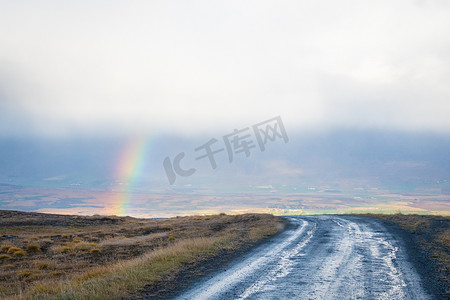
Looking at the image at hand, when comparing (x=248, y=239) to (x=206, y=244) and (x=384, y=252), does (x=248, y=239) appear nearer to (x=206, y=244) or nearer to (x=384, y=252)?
(x=206, y=244)

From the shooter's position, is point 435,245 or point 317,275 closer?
point 317,275

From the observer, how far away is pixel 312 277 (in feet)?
39.0

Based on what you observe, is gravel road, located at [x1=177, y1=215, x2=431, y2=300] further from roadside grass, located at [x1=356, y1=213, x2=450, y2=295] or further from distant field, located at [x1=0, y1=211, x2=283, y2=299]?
distant field, located at [x1=0, y1=211, x2=283, y2=299]

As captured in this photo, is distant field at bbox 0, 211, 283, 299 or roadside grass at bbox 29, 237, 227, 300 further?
distant field at bbox 0, 211, 283, 299

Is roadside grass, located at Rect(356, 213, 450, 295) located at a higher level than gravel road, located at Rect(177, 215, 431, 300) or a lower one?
lower

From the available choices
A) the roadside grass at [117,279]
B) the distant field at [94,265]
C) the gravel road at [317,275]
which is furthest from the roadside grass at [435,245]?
the roadside grass at [117,279]

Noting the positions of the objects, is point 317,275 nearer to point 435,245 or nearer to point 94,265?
point 435,245

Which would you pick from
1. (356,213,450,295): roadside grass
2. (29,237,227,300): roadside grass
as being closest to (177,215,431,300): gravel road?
(356,213,450,295): roadside grass

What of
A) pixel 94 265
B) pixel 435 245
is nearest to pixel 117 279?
pixel 94 265

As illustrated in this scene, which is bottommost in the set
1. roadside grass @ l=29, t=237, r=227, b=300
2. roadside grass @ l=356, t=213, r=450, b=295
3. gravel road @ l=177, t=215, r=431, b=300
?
roadside grass @ l=356, t=213, r=450, b=295

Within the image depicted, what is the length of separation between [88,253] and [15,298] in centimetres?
1118

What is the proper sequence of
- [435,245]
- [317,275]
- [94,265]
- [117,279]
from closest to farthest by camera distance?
[117,279] < [317,275] < [94,265] < [435,245]

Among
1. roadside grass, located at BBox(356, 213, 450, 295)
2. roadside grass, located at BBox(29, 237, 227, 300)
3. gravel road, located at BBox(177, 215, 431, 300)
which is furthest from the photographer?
roadside grass, located at BBox(356, 213, 450, 295)

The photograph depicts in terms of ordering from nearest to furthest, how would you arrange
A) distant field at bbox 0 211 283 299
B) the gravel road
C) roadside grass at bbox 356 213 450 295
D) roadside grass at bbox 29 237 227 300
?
the gravel road, roadside grass at bbox 29 237 227 300, distant field at bbox 0 211 283 299, roadside grass at bbox 356 213 450 295
